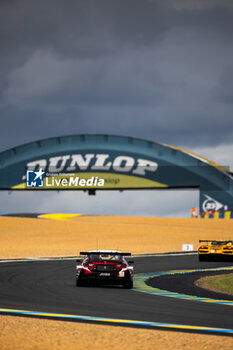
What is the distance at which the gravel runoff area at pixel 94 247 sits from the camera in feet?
39.3

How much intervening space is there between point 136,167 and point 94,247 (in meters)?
21.0

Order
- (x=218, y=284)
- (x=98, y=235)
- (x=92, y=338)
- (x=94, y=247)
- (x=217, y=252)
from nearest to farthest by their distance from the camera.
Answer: (x=92, y=338), (x=218, y=284), (x=217, y=252), (x=94, y=247), (x=98, y=235)

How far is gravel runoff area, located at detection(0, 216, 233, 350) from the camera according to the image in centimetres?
1198

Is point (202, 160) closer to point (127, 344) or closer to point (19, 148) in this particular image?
point (19, 148)

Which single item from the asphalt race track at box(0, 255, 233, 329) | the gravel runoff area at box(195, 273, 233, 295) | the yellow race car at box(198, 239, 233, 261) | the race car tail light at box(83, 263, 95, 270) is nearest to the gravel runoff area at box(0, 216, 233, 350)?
the asphalt race track at box(0, 255, 233, 329)

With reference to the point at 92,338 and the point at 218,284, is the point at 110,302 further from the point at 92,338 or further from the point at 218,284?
the point at 218,284

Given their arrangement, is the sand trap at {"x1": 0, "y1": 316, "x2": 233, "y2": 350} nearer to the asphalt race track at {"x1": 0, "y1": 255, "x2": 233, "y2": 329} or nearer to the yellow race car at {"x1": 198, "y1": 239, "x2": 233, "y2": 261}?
the asphalt race track at {"x1": 0, "y1": 255, "x2": 233, "y2": 329}

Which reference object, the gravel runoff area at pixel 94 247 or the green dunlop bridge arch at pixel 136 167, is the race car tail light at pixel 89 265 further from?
the green dunlop bridge arch at pixel 136 167

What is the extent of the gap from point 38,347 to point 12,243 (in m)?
52.6

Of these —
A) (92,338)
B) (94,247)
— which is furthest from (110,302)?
(94,247)

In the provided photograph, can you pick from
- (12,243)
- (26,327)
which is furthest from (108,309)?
(12,243)

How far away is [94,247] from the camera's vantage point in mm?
61125

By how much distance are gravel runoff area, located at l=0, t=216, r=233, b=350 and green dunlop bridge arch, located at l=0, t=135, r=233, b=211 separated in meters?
5.29

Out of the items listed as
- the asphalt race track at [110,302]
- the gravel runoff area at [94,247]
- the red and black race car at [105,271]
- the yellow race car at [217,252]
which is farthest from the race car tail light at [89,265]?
the yellow race car at [217,252]
